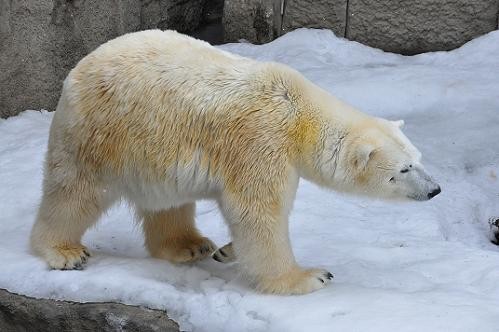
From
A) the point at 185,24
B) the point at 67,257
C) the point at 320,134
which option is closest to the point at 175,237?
the point at 67,257

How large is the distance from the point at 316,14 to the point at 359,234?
304 centimetres

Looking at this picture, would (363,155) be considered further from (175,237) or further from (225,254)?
(175,237)

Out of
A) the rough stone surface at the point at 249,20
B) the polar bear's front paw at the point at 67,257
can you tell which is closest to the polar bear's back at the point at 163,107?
the polar bear's front paw at the point at 67,257

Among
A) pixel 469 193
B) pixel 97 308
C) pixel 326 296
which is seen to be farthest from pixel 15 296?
pixel 469 193

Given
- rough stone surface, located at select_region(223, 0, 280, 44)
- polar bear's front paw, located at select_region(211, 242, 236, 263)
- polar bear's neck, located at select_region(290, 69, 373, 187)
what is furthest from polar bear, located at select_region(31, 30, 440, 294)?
rough stone surface, located at select_region(223, 0, 280, 44)

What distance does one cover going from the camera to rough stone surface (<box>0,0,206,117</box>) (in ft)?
20.7

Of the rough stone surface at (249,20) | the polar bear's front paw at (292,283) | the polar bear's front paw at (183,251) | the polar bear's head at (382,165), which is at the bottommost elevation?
the polar bear's front paw at (183,251)

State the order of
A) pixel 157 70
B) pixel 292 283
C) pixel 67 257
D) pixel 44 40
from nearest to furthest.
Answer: pixel 292 283 → pixel 157 70 → pixel 67 257 → pixel 44 40

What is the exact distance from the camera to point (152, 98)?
4.12 meters

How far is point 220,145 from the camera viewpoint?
13.1 feet

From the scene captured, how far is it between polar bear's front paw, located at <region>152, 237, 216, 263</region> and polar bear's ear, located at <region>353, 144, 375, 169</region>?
0.99 meters

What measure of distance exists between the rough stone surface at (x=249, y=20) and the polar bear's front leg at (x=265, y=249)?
3.87 meters

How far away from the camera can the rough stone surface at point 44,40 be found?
6.32m

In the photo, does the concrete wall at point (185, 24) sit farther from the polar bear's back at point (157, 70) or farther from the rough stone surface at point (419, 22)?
the polar bear's back at point (157, 70)
